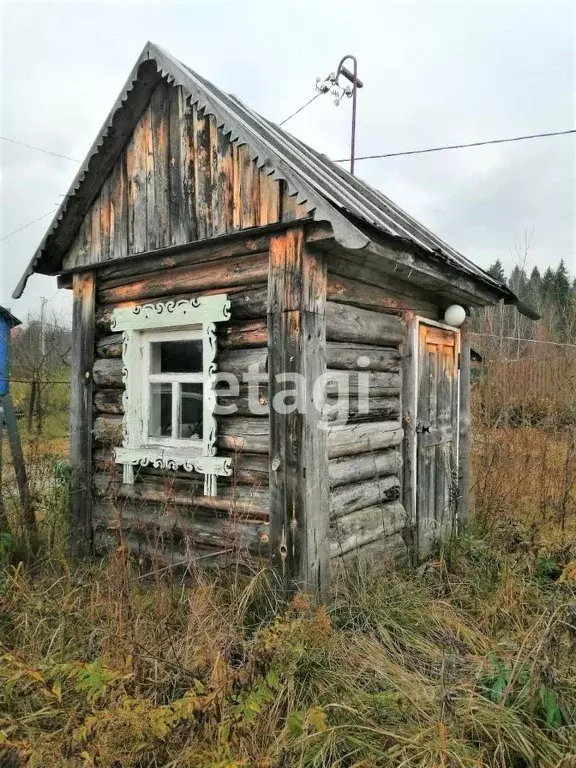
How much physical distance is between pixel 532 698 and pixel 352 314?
2.69 meters

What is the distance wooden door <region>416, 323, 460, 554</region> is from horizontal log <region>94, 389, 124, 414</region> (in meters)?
2.77

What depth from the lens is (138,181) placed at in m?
4.48

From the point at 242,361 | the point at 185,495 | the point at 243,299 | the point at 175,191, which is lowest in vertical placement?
the point at 185,495

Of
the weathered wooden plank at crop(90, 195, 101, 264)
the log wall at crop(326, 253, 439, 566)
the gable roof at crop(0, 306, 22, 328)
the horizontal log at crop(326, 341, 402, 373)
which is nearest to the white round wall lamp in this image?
the log wall at crop(326, 253, 439, 566)

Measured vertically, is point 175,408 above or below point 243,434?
above

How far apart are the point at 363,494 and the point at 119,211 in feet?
10.7

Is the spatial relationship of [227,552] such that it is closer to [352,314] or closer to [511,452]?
[352,314]

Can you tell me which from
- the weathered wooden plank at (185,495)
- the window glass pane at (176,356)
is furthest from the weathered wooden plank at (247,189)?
the weathered wooden plank at (185,495)

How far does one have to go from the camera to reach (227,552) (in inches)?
151

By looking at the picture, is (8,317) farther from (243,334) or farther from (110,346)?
(243,334)

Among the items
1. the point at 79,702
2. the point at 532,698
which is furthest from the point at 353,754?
the point at 79,702

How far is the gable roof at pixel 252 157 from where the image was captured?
327 centimetres

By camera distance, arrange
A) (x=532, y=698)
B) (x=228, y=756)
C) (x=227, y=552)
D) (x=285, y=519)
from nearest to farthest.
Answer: (x=228, y=756)
(x=532, y=698)
(x=285, y=519)
(x=227, y=552)

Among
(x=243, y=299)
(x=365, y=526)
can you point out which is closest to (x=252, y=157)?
(x=243, y=299)
